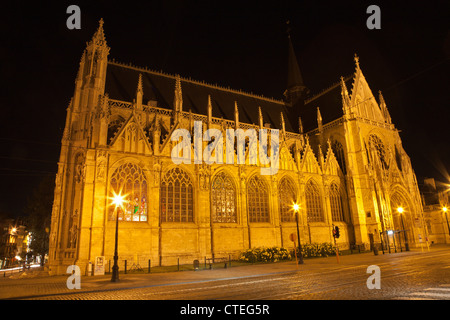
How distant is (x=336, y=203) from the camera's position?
34.2 meters

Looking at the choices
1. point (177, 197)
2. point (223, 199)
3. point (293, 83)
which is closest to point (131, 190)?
point (177, 197)

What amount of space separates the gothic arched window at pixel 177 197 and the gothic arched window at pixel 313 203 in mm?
13718

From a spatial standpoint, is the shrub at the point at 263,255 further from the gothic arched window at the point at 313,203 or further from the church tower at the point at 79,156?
the church tower at the point at 79,156

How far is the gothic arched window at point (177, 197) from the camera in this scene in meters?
23.8

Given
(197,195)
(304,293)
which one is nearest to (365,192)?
(197,195)

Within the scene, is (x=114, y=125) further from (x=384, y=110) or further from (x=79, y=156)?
(x=384, y=110)

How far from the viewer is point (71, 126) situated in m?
25.5

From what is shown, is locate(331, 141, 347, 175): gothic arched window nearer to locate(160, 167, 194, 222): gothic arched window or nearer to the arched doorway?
the arched doorway

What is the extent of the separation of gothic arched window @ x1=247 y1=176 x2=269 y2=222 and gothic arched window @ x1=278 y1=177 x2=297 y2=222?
1.84m

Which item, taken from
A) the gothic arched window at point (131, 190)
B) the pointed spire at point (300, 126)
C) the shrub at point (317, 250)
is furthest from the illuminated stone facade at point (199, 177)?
the shrub at point (317, 250)

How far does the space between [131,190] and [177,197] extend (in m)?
3.78

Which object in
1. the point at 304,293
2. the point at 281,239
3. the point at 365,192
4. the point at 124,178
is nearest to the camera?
the point at 304,293
